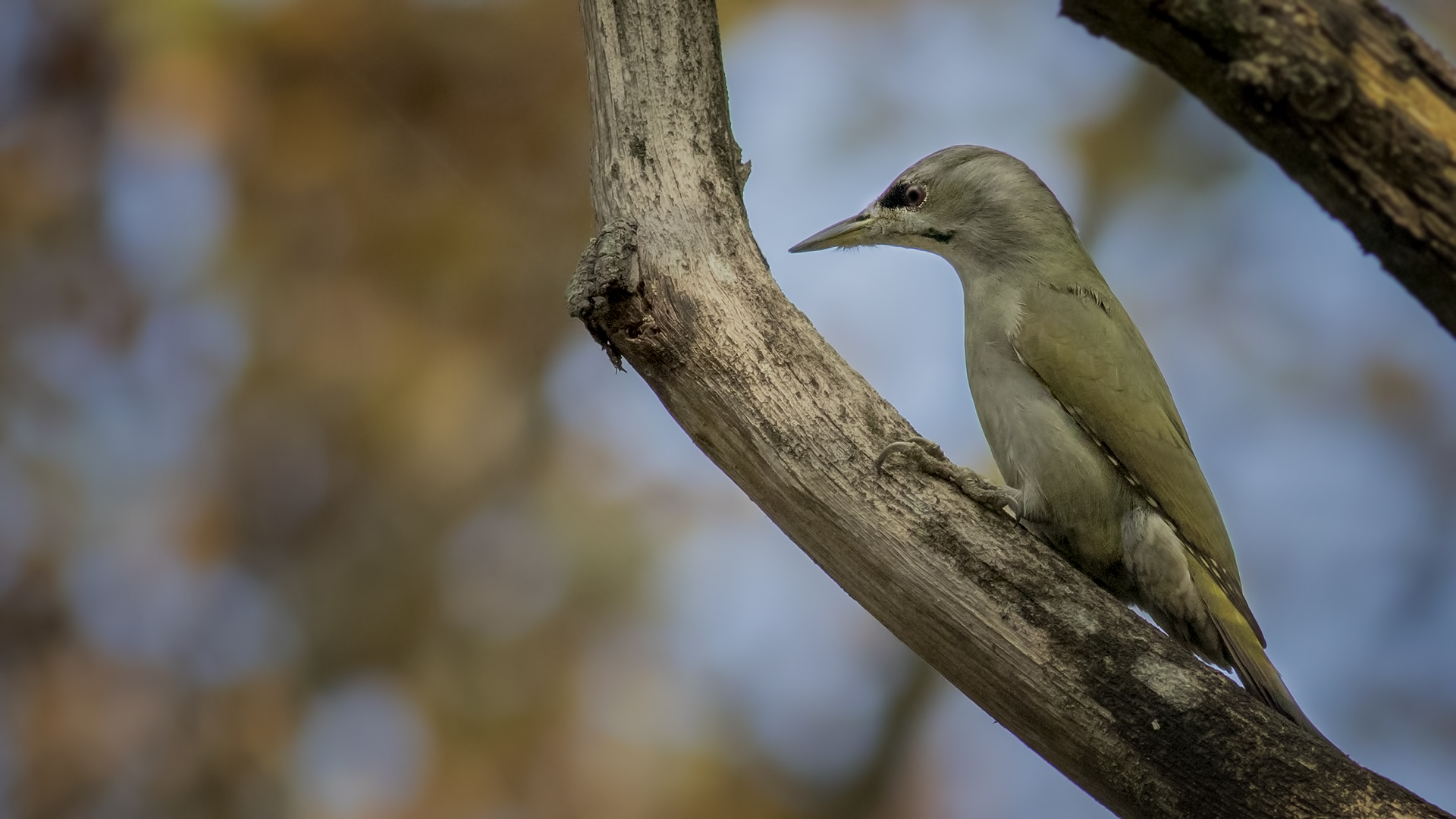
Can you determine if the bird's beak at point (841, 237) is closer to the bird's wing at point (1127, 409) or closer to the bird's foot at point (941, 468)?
the bird's wing at point (1127, 409)

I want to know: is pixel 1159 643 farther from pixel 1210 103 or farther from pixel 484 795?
pixel 484 795

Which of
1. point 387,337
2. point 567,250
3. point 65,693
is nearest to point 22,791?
point 65,693

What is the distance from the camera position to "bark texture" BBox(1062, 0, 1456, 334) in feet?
8.10

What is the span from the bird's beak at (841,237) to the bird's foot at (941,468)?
5.54 feet

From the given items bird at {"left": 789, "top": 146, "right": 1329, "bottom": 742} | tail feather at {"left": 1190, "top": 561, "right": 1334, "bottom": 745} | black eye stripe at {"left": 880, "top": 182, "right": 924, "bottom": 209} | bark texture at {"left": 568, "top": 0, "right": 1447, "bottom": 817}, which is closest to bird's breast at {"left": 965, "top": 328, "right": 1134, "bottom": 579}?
bird at {"left": 789, "top": 146, "right": 1329, "bottom": 742}

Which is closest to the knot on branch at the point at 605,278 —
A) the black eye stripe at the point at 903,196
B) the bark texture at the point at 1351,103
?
the bark texture at the point at 1351,103

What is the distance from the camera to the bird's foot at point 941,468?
341cm

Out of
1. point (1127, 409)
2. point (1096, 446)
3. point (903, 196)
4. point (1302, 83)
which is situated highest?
point (903, 196)

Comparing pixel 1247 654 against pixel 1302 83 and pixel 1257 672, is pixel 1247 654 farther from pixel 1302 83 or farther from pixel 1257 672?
pixel 1302 83

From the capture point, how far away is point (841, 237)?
5.06 meters

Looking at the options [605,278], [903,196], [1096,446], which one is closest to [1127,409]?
[1096,446]

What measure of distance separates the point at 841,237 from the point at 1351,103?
8.83ft

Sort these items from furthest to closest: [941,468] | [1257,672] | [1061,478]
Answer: [1061,478]
[1257,672]
[941,468]

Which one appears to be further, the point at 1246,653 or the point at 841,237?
the point at 841,237
